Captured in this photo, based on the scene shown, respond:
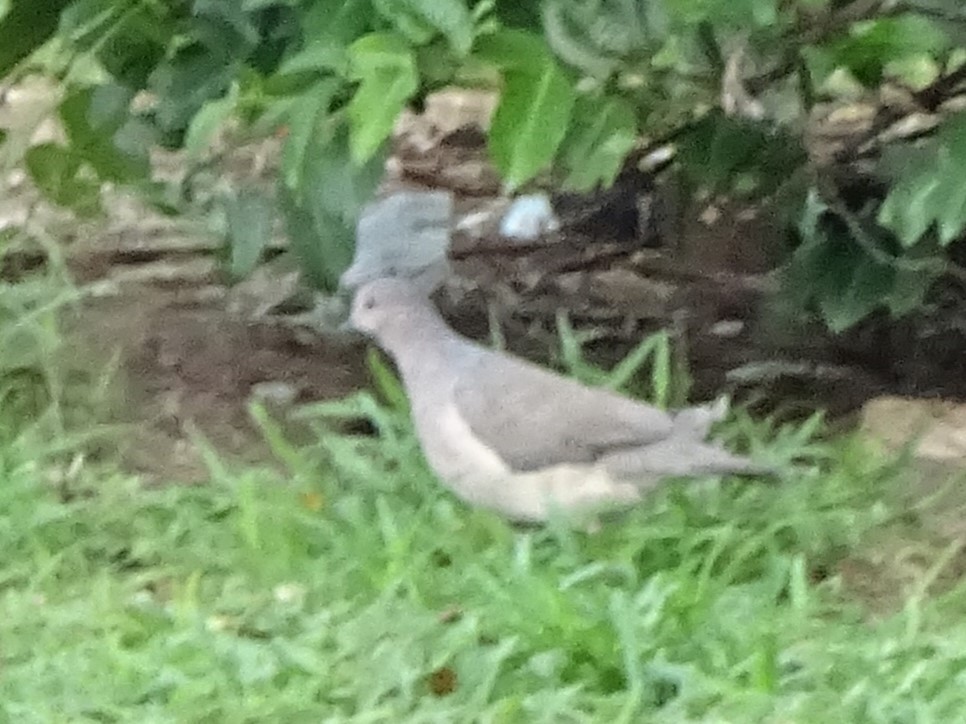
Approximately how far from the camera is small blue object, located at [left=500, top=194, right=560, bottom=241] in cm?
343

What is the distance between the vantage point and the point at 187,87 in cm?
210

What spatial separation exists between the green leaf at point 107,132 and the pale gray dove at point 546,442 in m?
0.55

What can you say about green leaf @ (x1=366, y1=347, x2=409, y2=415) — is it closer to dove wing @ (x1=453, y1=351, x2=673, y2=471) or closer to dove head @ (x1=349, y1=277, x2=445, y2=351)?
dove head @ (x1=349, y1=277, x2=445, y2=351)

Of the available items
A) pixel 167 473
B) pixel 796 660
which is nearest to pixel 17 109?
pixel 167 473

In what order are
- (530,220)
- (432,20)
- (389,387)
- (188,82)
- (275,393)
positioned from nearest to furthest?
(432,20) → (188,82) → (389,387) → (275,393) → (530,220)

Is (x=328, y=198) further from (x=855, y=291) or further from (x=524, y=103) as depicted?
(x=855, y=291)

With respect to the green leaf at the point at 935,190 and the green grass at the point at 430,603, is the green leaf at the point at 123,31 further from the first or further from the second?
the green leaf at the point at 935,190

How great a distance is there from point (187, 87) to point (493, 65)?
0.57 meters

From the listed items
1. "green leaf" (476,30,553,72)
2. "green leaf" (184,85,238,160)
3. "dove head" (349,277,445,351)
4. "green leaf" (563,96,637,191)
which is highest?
"green leaf" (476,30,553,72)

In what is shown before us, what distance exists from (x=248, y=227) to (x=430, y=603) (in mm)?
599

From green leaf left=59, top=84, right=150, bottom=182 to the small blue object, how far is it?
119cm

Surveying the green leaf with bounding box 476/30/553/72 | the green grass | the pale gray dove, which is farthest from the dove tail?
the green leaf with bounding box 476/30/553/72

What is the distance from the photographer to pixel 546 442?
217cm

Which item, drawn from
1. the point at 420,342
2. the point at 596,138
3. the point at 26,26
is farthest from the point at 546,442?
the point at 26,26
